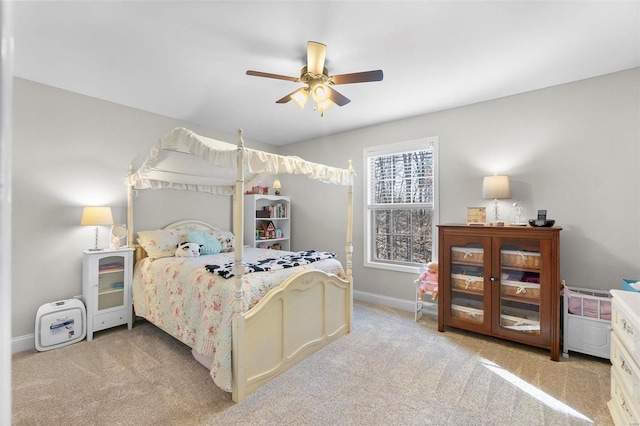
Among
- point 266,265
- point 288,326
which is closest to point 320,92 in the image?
point 266,265

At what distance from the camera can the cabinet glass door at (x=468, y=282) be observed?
2.97 m

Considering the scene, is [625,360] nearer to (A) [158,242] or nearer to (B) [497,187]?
(B) [497,187]

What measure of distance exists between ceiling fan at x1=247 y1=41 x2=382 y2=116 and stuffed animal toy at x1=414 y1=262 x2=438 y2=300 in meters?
2.23

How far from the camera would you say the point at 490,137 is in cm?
325

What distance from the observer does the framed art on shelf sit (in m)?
3.03

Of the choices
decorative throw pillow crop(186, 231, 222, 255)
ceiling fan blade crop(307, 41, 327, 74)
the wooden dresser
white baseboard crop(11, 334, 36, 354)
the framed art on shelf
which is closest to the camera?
the wooden dresser

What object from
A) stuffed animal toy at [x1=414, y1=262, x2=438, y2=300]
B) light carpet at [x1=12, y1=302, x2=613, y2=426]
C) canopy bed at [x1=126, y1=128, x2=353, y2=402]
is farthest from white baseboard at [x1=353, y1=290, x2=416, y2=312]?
canopy bed at [x1=126, y1=128, x2=353, y2=402]

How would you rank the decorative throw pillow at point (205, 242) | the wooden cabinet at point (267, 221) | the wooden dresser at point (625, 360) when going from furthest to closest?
the wooden cabinet at point (267, 221), the decorative throw pillow at point (205, 242), the wooden dresser at point (625, 360)

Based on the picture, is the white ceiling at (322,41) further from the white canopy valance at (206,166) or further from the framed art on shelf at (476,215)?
the framed art on shelf at (476,215)

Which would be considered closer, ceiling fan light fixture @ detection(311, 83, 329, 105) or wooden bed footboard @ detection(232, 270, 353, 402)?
wooden bed footboard @ detection(232, 270, 353, 402)

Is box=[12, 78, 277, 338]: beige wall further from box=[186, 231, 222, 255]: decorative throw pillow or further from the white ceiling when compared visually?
box=[186, 231, 222, 255]: decorative throw pillow

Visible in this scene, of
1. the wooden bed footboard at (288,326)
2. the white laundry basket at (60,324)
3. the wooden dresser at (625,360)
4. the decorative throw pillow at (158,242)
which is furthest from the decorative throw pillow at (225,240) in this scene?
the wooden dresser at (625,360)

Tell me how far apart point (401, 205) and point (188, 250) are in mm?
2762

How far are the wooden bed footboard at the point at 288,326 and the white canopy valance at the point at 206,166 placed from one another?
0.97 m
